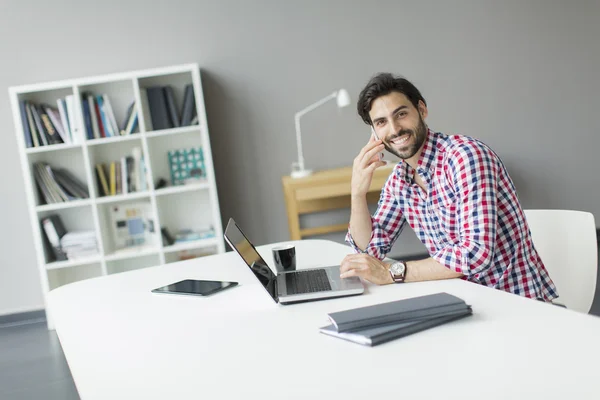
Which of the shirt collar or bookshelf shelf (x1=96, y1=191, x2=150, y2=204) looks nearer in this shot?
the shirt collar

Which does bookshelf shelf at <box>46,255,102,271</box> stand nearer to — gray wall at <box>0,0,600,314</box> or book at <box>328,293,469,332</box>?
gray wall at <box>0,0,600,314</box>

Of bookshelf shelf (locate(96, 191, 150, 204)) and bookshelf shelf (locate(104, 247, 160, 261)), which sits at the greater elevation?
bookshelf shelf (locate(96, 191, 150, 204))

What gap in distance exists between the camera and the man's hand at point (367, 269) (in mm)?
1686

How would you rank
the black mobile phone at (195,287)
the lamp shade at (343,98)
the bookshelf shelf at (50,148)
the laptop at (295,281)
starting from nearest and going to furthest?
the laptop at (295,281) → the black mobile phone at (195,287) → the bookshelf shelf at (50,148) → the lamp shade at (343,98)

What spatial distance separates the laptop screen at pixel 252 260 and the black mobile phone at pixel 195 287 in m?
0.11

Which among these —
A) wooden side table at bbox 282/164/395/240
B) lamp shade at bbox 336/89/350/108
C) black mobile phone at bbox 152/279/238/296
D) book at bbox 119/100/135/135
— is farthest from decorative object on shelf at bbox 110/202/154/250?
black mobile phone at bbox 152/279/238/296

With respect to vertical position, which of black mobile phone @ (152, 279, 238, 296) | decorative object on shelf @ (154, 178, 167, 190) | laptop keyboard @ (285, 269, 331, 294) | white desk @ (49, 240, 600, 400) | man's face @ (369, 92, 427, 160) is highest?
man's face @ (369, 92, 427, 160)

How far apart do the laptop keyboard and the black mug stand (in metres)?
0.05

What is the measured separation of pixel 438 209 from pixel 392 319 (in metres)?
0.73

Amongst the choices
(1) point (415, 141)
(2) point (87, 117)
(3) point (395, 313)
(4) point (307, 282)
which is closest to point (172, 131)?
(2) point (87, 117)

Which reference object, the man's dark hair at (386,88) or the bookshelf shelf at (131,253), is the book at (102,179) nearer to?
the bookshelf shelf at (131,253)

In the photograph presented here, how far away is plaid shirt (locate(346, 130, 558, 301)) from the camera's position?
5.63 feet

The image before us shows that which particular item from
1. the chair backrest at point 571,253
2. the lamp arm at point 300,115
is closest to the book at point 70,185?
the lamp arm at point 300,115

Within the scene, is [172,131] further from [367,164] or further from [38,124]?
[367,164]
